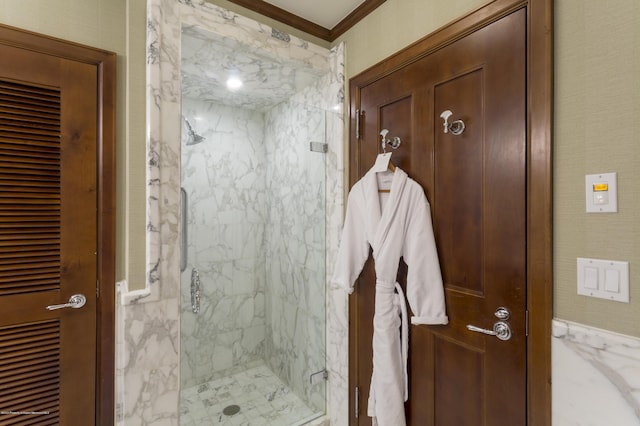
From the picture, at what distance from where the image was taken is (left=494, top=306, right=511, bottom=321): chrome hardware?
3.59 feet

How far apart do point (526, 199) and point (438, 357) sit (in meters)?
0.77

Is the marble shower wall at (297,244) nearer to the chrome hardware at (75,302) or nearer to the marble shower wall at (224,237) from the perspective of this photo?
the marble shower wall at (224,237)

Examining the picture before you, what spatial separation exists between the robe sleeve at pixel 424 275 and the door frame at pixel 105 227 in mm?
1348

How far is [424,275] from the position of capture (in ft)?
4.31

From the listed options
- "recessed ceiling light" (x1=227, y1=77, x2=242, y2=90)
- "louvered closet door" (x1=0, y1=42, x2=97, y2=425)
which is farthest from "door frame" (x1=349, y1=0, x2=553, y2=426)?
"louvered closet door" (x1=0, y1=42, x2=97, y2=425)

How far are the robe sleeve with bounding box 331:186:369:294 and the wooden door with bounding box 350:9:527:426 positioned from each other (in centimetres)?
26

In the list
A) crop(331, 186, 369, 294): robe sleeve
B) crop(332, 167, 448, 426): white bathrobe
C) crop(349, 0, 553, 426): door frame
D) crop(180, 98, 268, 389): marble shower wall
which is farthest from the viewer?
crop(180, 98, 268, 389): marble shower wall

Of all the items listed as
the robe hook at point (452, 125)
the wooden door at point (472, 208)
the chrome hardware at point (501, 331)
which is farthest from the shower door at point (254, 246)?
the chrome hardware at point (501, 331)

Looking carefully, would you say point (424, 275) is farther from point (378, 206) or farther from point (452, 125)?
point (452, 125)

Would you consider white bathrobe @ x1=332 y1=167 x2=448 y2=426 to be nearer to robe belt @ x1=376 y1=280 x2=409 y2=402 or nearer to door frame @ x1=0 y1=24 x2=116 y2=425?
robe belt @ x1=376 y1=280 x2=409 y2=402

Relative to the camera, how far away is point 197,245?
230cm

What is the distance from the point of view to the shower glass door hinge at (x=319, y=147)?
6.61 ft

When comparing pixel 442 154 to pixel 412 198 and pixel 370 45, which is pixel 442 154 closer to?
pixel 412 198

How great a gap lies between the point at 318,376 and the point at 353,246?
3.35ft
